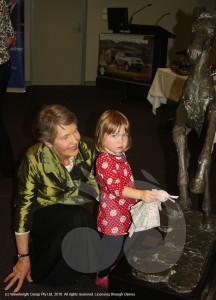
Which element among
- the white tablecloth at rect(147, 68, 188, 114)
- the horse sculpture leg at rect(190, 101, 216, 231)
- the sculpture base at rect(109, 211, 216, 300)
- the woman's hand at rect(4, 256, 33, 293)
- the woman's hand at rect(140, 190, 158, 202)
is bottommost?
the woman's hand at rect(4, 256, 33, 293)

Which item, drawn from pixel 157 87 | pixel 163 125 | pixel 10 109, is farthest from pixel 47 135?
pixel 10 109

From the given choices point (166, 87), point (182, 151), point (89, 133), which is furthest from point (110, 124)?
point (166, 87)

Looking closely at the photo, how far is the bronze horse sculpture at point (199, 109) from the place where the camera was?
156 centimetres

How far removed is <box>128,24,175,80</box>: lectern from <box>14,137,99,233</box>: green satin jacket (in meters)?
4.64

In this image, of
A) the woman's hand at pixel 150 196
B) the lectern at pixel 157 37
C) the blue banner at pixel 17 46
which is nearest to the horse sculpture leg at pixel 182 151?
the woman's hand at pixel 150 196

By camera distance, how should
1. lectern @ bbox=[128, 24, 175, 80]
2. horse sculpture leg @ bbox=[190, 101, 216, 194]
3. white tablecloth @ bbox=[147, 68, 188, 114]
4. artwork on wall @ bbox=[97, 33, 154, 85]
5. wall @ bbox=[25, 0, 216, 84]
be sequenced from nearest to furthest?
1. horse sculpture leg @ bbox=[190, 101, 216, 194]
2. white tablecloth @ bbox=[147, 68, 188, 114]
3. lectern @ bbox=[128, 24, 175, 80]
4. artwork on wall @ bbox=[97, 33, 154, 85]
5. wall @ bbox=[25, 0, 216, 84]

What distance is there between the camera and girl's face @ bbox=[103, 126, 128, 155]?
168cm

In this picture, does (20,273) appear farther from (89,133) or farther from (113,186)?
(89,133)

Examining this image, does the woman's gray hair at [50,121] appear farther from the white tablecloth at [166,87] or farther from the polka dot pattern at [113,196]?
the white tablecloth at [166,87]

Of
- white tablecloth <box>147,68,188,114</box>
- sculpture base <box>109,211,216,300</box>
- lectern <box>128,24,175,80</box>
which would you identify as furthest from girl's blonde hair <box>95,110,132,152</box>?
lectern <box>128,24,175,80</box>

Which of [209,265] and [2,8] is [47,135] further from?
[2,8]

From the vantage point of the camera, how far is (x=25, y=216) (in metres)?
1.80

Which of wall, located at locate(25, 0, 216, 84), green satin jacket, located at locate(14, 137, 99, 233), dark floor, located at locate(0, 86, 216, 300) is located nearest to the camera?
green satin jacket, located at locate(14, 137, 99, 233)

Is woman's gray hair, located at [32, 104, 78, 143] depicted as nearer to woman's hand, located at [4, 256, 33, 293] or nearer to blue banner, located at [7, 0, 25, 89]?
woman's hand, located at [4, 256, 33, 293]
